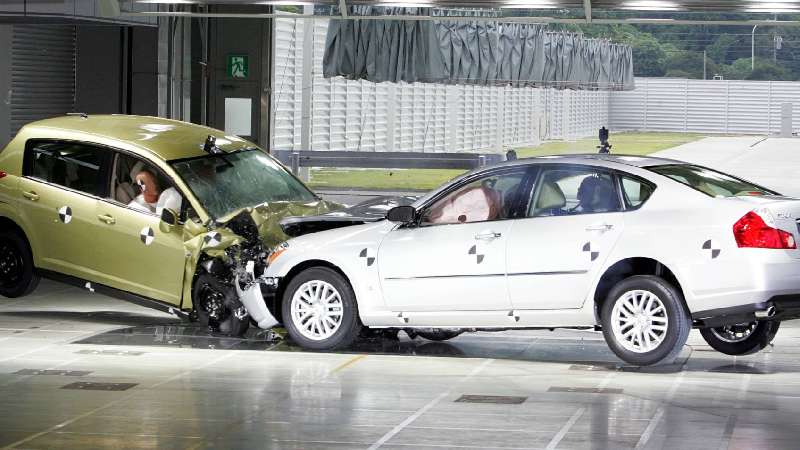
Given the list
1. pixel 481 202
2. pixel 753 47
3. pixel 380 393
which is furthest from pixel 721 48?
pixel 380 393

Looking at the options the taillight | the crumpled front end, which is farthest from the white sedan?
the crumpled front end

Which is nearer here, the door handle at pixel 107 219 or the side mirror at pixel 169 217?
the side mirror at pixel 169 217

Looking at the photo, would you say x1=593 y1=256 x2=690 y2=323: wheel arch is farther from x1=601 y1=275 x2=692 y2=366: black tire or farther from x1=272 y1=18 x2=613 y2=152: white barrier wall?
x1=272 y1=18 x2=613 y2=152: white barrier wall

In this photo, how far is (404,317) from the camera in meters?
12.2

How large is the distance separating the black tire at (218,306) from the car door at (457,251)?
1.60 m

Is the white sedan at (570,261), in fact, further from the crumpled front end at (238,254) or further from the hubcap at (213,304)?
the hubcap at (213,304)

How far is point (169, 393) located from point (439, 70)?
1006 cm

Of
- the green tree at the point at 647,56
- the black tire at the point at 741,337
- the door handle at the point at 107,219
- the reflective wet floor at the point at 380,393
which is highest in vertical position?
the green tree at the point at 647,56

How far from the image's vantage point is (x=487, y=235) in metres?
11.8

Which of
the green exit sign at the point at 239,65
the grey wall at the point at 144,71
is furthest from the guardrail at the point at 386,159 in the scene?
the grey wall at the point at 144,71

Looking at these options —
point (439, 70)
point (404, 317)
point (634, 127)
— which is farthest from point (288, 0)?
point (404, 317)

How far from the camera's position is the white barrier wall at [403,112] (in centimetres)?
1923

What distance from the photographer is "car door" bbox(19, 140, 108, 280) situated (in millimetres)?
13930

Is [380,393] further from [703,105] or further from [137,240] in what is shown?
[703,105]
